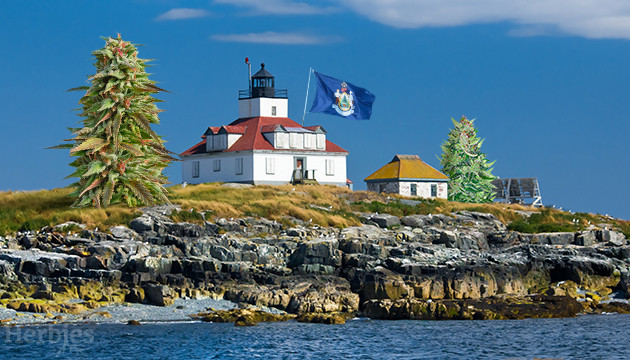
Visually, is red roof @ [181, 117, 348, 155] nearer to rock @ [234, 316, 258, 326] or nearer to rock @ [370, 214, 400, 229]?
rock @ [370, 214, 400, 229]

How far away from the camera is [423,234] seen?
162 ft

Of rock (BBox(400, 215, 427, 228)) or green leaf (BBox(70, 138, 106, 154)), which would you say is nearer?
green leaf (BBox(70, 138, 106, 154))

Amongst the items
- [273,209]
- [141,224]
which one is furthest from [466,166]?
[141,224]

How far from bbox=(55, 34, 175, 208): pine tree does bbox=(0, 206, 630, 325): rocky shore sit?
2.46m

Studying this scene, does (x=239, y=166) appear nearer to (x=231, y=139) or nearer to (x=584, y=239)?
(x=231, y=139)

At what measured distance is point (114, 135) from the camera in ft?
157

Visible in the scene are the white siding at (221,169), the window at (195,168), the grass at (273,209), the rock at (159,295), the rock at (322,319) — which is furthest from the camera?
the window at (195,168)

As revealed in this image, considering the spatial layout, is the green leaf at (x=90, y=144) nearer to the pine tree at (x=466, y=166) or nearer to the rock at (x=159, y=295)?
the rock at (x=159, y=295)

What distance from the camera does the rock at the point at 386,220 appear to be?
5191cm

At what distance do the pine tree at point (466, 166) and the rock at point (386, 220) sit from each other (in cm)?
2441

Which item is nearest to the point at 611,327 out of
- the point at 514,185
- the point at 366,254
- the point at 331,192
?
the point at 366,254

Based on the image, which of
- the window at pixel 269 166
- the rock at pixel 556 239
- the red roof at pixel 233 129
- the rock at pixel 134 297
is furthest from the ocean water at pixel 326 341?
the red roof at pixel 233 129

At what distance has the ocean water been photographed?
30281 millimetres

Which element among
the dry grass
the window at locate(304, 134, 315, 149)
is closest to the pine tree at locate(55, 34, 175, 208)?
the dry grass
